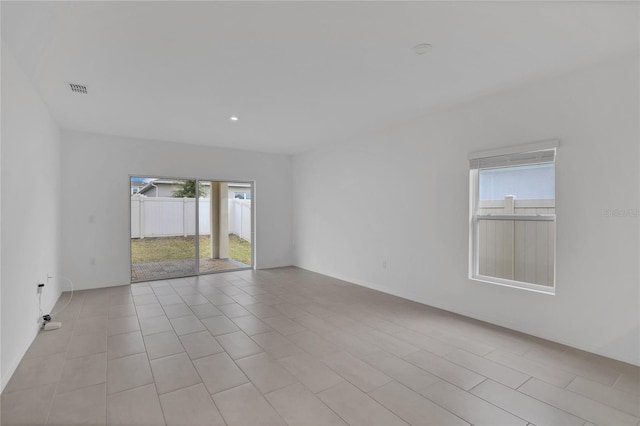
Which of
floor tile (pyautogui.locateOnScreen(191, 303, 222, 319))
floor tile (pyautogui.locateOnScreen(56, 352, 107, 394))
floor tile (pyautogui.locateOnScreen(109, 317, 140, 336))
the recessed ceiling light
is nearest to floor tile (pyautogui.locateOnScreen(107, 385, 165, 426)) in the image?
floor tile (pyautogui.locateOnScreen(56, 352, 107, 394))

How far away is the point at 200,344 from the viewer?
3.05 meters

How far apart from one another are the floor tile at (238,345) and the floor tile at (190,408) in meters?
0.56

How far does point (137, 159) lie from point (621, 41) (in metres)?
6.35

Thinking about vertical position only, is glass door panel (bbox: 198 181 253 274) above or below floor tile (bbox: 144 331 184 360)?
above

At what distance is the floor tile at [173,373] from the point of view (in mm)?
2332

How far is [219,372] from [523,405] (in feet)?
7.12

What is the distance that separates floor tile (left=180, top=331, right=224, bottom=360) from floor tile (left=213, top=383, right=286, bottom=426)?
711mm

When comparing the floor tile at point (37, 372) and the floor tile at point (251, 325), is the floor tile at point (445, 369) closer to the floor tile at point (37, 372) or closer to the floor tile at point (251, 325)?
the floor tile at point (251, 325)

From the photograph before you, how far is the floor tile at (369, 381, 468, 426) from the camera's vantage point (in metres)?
1.94

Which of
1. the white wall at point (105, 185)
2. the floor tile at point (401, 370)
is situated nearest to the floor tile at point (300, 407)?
the floor tile at point (401, 370)

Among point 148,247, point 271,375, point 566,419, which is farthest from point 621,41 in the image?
point 148,247

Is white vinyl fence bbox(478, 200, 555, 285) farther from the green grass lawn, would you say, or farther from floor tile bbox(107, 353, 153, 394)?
the green grass lawn

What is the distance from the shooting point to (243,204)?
6.95 metres

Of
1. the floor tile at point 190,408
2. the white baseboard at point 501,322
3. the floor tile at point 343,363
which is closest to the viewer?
the floor tile at point 190,408
